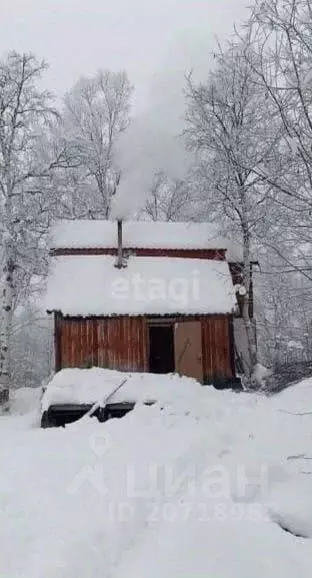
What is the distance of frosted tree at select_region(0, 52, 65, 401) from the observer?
1598cm

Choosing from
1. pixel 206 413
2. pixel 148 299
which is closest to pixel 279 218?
pixel 206 413

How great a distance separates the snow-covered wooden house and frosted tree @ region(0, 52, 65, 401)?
90cm

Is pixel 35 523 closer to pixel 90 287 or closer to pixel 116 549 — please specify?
pixel 116 549

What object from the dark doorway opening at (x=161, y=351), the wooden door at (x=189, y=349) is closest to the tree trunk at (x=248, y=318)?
the wooden door at (x=189, y=349)

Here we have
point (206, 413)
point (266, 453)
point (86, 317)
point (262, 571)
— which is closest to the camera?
point (262, 571)

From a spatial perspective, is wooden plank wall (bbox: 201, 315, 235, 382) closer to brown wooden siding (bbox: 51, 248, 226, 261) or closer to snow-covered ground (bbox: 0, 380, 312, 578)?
brown wooden siding (bbox: 51, 248, 226, 261)

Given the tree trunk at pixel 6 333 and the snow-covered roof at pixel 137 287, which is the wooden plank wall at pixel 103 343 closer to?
the snow-covered roof at pixel 137 287

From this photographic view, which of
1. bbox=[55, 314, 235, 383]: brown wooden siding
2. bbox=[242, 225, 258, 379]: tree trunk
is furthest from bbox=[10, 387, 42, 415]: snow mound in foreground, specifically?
bbox=[242, 225, 258, 379]: tree trunk

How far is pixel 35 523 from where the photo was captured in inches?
199

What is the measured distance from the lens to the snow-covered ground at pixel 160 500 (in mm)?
4445

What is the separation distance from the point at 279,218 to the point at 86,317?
10180 mm

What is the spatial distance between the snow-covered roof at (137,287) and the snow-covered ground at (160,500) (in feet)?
18.4

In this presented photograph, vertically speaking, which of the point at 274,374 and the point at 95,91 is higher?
the point at 95,91

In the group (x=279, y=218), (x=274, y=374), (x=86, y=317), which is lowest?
(x=274, y=374)
